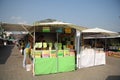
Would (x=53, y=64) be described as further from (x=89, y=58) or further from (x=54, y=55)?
(x=89, y=58)

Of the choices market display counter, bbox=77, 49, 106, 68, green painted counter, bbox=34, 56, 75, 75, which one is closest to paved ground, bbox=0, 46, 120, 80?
green painted counter, bbox=34, 56, 75, 75

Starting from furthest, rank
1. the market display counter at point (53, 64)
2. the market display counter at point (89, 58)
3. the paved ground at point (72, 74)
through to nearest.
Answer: the market display counter at point (89, 58) → the market display counter at point (53, 64) → the paved ground at point (72, 74)

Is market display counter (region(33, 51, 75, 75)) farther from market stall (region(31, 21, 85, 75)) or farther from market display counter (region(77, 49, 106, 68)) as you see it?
market display counter (region(77, 49, 106, 68))

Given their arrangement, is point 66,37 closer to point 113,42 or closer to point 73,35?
point 73,35

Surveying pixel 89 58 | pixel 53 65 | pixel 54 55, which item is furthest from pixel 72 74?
pixel 89 58

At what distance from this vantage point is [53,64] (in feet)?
25.1

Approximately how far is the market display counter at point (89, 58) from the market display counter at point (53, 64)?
1.03 m

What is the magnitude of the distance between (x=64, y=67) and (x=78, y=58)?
4.43 feet

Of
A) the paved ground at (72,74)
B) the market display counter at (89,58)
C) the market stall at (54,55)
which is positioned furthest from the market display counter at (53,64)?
the market display counter at (89,58)

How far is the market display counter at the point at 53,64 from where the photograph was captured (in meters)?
7.29

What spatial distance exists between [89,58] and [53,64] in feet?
10.0

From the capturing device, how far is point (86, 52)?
9.65 meters

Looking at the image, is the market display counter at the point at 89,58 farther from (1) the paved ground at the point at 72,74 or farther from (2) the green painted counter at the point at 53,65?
(2) the green painted counter at the point at 53,65

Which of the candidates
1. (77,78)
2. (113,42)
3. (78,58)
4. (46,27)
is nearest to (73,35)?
(78,58)
